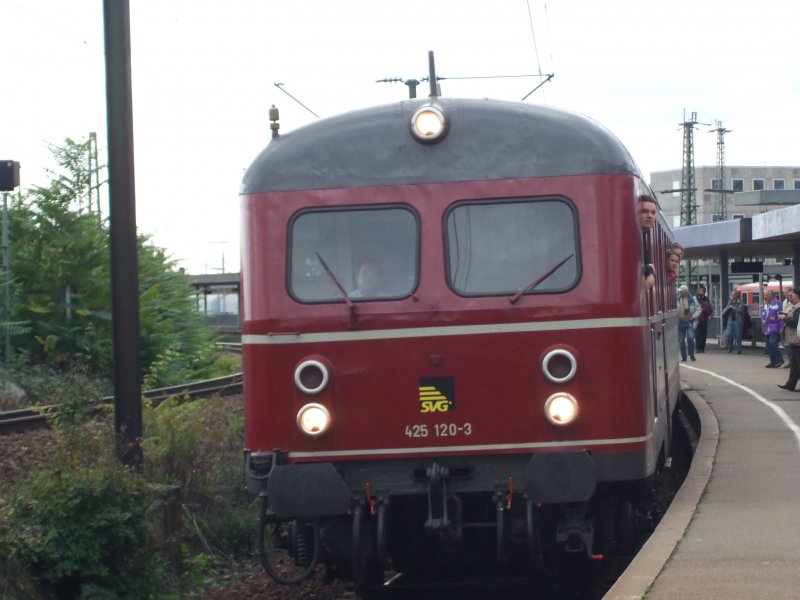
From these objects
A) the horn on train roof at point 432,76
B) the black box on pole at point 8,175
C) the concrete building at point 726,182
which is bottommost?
the horn on train roof at point 432,76

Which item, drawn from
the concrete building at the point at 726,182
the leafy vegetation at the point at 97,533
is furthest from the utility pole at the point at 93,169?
the concrete building at the point at 726,182

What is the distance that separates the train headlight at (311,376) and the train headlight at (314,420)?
103mm

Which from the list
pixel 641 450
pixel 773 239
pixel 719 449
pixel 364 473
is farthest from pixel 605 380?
pixel 773 239

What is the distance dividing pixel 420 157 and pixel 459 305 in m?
0.91

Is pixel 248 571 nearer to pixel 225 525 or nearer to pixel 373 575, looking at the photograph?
pixel 225 525

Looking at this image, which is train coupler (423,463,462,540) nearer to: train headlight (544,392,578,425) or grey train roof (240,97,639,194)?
train headlight (544,392,578,425)

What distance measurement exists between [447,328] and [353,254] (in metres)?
0.71

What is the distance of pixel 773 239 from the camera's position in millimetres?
25391

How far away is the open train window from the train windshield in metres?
0.27

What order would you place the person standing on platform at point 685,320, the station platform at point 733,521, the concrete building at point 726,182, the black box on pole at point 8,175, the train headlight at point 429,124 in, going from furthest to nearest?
the concrete building at point 726,182, the person standing on platform at point 685,320, the black box on pole at point 8,175, the train headlight at point 429,124, the station platform at point 733,521

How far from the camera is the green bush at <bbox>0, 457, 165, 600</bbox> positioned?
7227 millimetres

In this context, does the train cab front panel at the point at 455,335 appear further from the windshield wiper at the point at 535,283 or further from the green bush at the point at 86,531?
the green bush at the point at 86,531

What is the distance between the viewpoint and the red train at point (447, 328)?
6.82 metres

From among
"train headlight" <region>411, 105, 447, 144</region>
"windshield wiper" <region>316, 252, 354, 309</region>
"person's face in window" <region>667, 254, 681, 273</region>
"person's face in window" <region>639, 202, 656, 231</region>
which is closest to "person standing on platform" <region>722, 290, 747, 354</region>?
"person's face in window" <region>667, 254, 681, 273</region>
